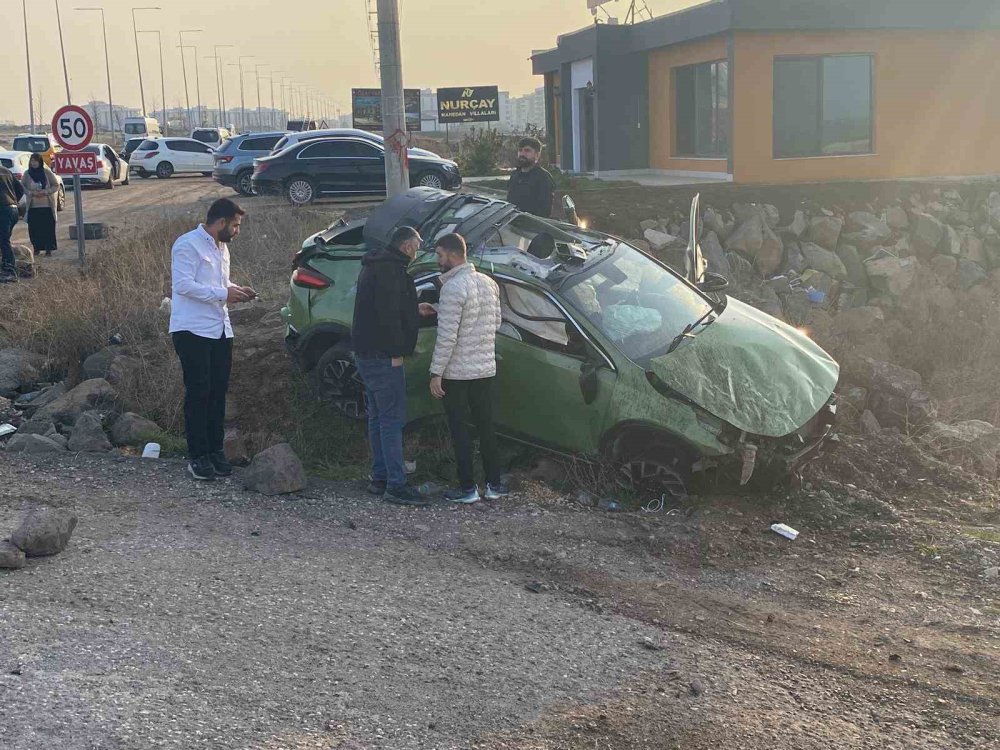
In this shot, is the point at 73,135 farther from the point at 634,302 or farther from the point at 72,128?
the point at 634,302

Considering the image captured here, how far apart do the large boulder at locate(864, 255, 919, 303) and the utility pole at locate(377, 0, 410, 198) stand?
890 cm

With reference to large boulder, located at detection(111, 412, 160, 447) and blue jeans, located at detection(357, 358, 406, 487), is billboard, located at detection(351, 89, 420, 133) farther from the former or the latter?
blue jeans, located at detection(357, 358, 406, 487)

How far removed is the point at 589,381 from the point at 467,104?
120ft

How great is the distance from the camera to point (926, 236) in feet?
64.4

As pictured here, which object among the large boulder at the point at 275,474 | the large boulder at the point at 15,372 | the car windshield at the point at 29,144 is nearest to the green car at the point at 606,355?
the large boulder at the point at 275,474

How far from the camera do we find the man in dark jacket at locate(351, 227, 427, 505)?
7.54 metres

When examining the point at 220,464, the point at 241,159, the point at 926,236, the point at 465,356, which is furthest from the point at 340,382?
the point at 241,159

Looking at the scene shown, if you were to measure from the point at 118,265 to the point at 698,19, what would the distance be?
45.9 ft

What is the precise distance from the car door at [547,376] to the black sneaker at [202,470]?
2.13 metres

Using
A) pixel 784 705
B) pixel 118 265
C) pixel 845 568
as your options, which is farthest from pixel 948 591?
pixel 118 265

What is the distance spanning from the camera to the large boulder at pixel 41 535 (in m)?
6.30

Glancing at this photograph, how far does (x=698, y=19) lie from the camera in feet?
76.3

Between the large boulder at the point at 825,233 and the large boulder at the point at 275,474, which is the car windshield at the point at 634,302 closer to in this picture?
the large boulder at the point at 275,474

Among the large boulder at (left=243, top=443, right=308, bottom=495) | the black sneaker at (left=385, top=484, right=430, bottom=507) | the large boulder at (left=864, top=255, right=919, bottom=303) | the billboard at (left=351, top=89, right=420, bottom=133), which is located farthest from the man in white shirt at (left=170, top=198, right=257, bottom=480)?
the billboard at (left=351, top=89, right=420, bottom=133)
